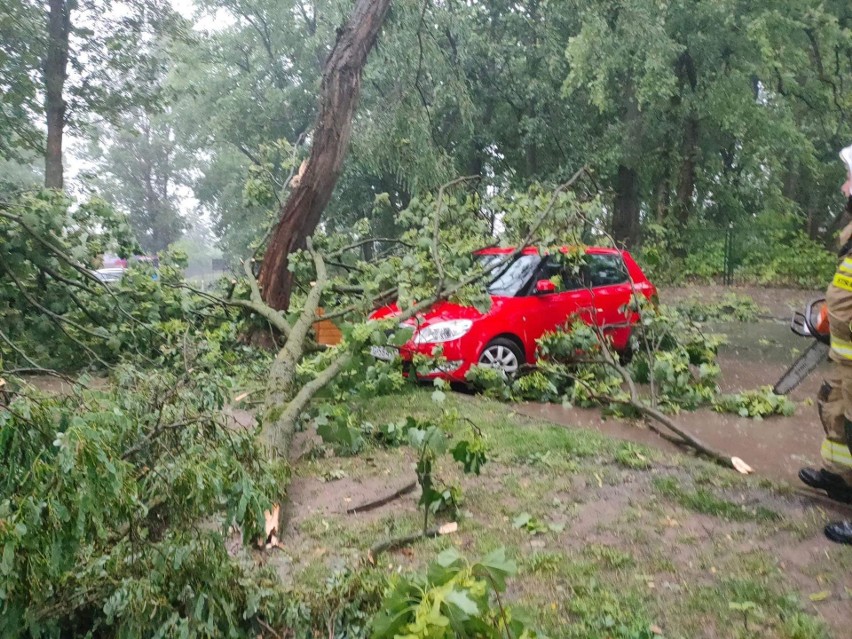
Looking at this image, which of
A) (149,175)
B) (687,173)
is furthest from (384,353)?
(149,175)

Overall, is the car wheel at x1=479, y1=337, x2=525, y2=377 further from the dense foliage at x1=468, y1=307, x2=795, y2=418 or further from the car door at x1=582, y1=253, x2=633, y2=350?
the car door at x1=582, y1=253, x2=633, y2=350

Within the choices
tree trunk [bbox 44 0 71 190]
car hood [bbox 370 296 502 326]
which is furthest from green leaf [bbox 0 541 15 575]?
tree trunk [bbox 44 0 71 190]

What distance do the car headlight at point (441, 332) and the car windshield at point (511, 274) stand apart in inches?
26.3

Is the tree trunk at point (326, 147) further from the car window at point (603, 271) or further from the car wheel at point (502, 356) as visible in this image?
the car window at point (603, 271)

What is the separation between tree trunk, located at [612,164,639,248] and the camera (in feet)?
63.2

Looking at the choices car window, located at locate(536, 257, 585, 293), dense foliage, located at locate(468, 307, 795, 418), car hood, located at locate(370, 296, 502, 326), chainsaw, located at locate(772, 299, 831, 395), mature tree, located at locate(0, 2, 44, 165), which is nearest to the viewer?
chainsaw, located at locate(772, 299, 831, 395)

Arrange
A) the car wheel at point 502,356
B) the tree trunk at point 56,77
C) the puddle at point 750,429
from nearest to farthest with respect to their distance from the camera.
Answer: the puddle at point 750,429 → the car wheel at point 502,356 → the tree trunk at point 56,77

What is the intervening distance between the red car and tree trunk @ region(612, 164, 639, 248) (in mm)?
11730

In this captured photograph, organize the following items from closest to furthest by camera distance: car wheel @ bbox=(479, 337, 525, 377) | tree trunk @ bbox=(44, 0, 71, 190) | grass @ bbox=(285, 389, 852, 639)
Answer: grass @ bbox=(285, 389, 852, 639) → car wheel @ bbox=(479, 337, 525, 377) → tree trunk @ bbox=(44, 0, 71, 190)

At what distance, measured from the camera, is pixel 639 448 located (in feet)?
15.8

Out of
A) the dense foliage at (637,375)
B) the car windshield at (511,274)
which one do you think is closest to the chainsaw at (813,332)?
the dense foliage at (637,375)

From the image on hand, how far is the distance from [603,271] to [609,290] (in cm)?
23

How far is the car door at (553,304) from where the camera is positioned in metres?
7.08

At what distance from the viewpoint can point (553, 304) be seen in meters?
7.26
